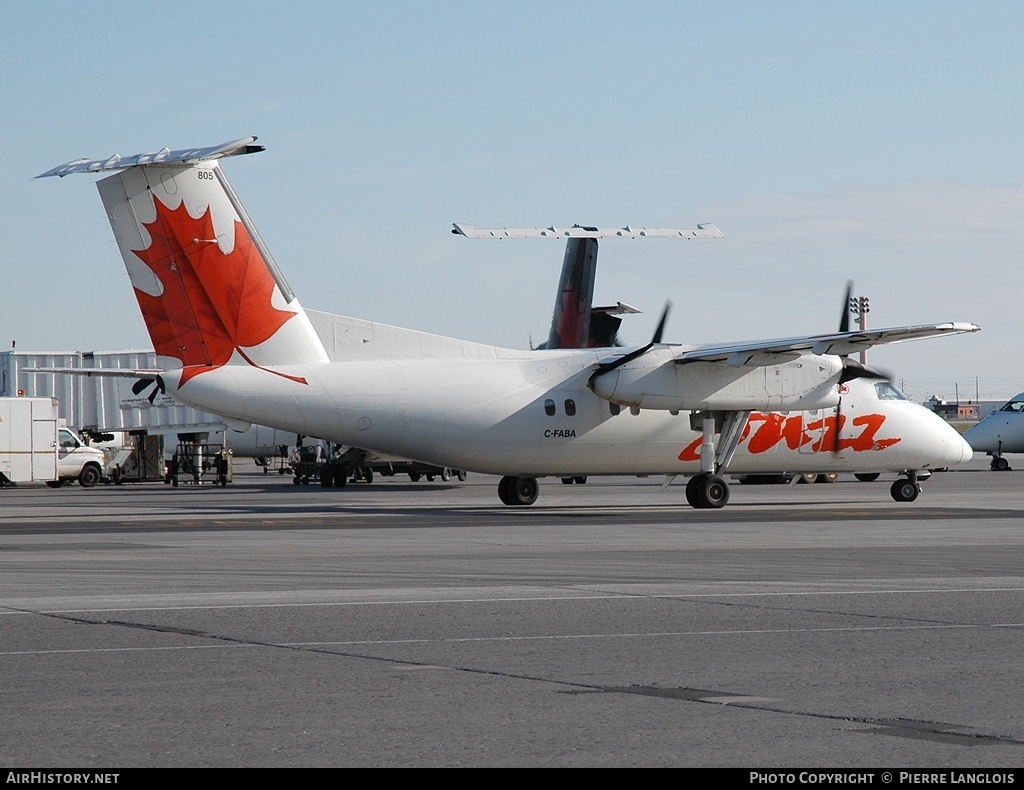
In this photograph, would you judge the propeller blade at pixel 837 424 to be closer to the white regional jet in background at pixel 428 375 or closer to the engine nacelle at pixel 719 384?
the white regional jet in background at pixel 428 375

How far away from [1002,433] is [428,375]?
39.8 m

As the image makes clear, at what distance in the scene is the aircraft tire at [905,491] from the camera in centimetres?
3334

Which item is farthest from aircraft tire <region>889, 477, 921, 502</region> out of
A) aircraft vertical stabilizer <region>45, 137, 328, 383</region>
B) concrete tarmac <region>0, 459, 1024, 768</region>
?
aircraft vertical stabilizer <region>45, 137, 328, 383</region>

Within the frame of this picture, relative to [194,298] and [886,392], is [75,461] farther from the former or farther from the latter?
[886,392]

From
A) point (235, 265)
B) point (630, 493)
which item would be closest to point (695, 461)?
point (630, 493)

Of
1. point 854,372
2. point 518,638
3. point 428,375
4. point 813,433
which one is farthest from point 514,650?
point 813,433

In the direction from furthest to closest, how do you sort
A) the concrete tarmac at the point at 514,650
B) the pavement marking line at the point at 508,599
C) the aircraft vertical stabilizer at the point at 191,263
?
the aircraft vertical stabilizer at the point at 191,263 → the pavement marking line at the point at 508,599 → the concrete tarmac at the point at 514,650

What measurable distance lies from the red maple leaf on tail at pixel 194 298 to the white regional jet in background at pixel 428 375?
3 cm

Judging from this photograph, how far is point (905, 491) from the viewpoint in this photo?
3353 centimetres

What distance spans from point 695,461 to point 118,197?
14.9m

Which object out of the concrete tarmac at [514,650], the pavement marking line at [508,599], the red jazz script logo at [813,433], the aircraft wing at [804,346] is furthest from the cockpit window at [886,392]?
the pavement marking line at [508,599]

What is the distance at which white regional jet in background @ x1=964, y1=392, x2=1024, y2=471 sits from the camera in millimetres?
60406
